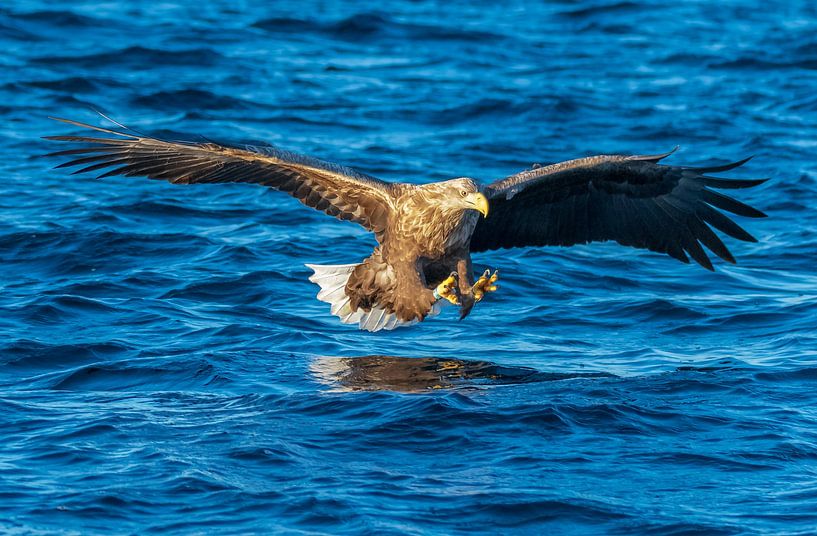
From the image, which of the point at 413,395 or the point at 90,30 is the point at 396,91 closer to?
the point at 90,30

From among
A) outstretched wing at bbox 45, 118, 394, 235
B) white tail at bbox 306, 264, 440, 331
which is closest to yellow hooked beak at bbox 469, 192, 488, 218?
outstretched wing at bbox 45, 118, 394, 235

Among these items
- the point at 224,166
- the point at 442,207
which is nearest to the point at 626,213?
the point at 442,207

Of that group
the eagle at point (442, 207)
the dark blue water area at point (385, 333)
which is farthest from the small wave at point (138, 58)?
the eagle at point (442, 207)

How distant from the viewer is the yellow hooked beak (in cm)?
713

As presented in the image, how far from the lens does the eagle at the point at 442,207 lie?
7570 mm

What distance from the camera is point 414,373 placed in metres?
7.81

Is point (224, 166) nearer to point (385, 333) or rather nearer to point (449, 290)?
point (449, 290)

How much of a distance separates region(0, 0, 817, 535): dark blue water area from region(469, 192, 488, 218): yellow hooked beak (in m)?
1.05

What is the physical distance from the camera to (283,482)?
19.7 feet

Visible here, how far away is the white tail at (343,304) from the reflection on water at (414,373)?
0.22m

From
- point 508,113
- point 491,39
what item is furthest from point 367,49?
point 508,113

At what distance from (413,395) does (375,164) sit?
232 inches

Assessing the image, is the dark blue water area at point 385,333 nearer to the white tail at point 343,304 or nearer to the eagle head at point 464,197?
the white tail at point 343,304

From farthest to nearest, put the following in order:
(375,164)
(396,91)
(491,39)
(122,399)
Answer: (491,39)
(396,91)
(375,164)
(122,399)
